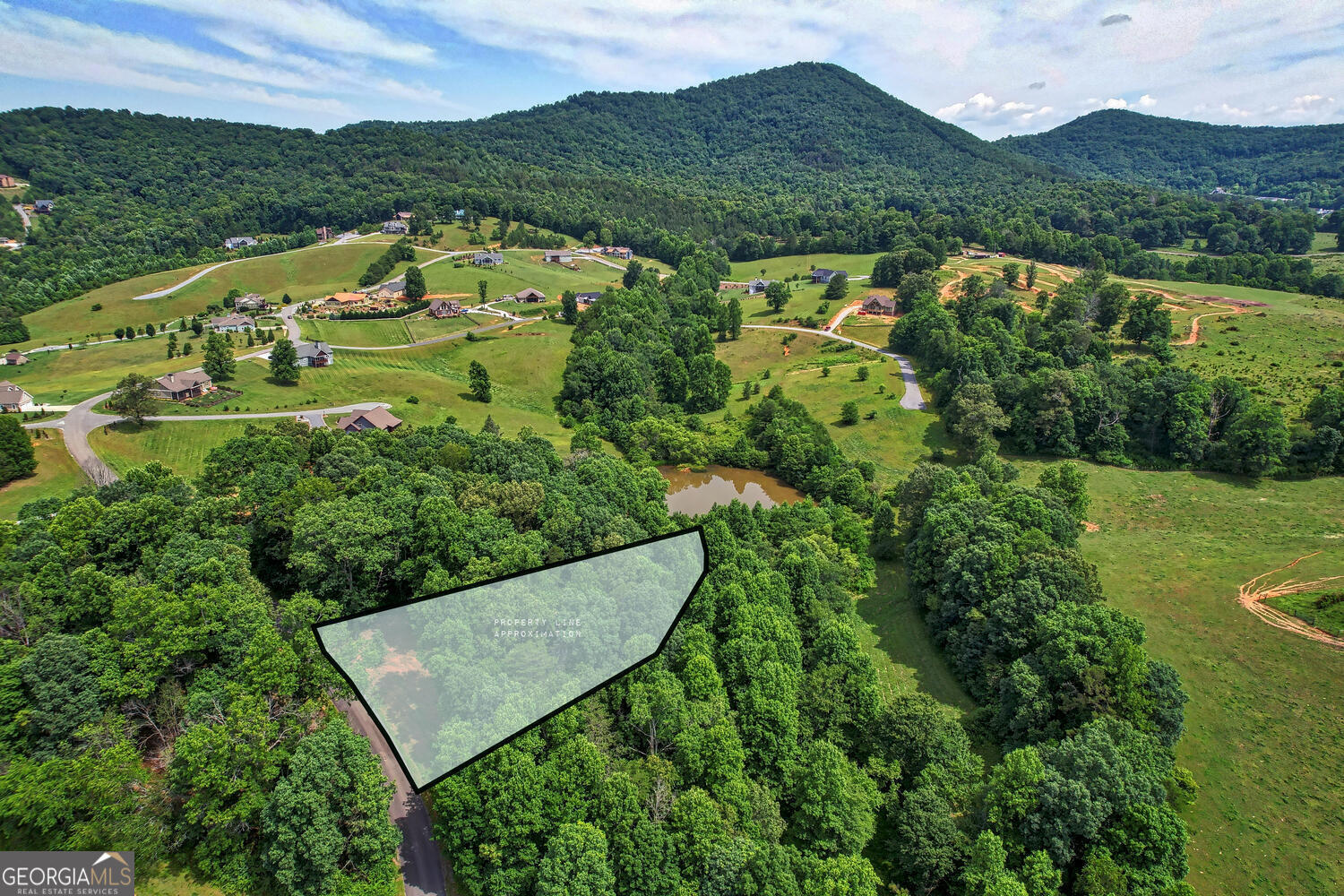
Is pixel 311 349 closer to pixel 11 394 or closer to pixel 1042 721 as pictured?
pixel 11 394

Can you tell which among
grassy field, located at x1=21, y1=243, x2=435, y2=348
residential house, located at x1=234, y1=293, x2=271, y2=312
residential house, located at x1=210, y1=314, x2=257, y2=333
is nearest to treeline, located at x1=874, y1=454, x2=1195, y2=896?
residential house, located at x1=210, y1=314, x2=257, y2=333

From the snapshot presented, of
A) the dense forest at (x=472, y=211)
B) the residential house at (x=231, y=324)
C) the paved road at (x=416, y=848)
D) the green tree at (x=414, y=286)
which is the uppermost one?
the dense forest at (x=472, y=211)

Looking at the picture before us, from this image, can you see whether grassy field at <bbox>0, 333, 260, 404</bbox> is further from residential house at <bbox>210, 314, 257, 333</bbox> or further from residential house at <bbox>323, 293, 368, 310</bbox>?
residential house at <bbox>323, 293, 368, 310</bbox>

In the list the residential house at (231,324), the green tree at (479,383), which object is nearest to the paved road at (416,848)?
the green tree at (479,383)

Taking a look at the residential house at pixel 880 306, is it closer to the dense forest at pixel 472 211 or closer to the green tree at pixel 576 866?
the dense forest at pixel 472 211

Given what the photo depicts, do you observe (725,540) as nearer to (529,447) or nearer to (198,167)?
(529,447)

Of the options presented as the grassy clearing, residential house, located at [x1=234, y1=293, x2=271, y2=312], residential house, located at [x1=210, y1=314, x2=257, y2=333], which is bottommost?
the grassy clearing

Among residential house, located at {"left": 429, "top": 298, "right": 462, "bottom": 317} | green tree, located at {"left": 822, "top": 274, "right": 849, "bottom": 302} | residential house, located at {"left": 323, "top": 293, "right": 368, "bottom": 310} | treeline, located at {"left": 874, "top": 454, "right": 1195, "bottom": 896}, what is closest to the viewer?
treeline, located at {"left": 874, "top": 454, "right": 1195, "bottom": 896}
